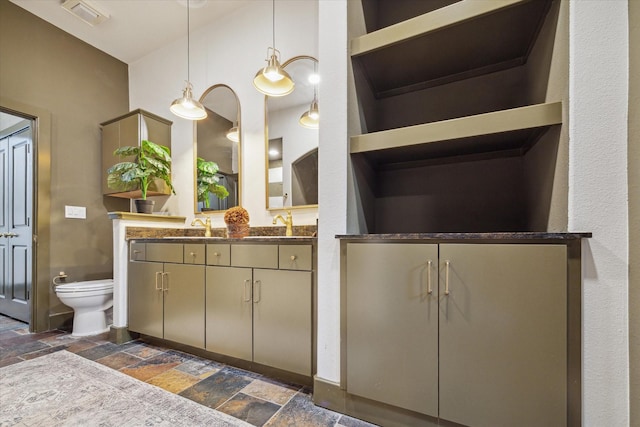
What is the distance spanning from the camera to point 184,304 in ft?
6.76

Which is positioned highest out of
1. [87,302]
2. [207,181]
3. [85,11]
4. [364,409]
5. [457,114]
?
[85,11]

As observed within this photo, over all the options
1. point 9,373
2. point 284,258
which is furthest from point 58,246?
point 284,258

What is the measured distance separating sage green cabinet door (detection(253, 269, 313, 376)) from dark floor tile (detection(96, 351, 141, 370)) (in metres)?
0.96

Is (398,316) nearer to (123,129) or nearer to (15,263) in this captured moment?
(123,129)

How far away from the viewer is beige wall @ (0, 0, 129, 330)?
2656 millimetres

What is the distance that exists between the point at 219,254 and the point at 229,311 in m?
0.37

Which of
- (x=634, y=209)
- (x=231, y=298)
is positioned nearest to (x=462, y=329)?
(x=634, y=209)

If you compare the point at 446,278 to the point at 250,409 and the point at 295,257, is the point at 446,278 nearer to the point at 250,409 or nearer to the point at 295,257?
the point at 295,257

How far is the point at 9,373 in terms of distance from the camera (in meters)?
1.85

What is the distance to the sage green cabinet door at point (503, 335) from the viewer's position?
3.44 ft

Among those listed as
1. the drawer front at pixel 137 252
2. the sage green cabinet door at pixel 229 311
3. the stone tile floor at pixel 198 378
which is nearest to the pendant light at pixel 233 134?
the drawer front at pixel 137 252

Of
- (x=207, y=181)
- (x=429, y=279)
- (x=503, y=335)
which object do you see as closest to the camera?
(x=503, y=335)

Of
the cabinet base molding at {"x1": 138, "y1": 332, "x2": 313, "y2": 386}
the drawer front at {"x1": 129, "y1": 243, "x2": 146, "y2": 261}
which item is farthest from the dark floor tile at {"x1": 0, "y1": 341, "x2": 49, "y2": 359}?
the drawer front at {"x1": 129, "y1": 243, "x2": 146, "y2": 261}

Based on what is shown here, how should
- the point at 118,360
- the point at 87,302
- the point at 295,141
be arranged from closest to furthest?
the point at 118,360 → the point at 295,141 → the point at 87,302
